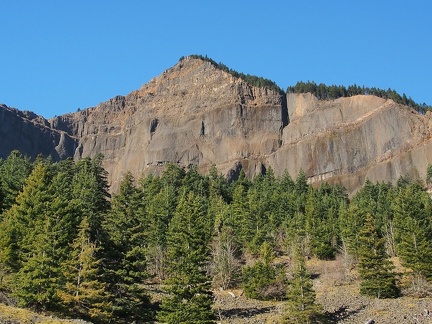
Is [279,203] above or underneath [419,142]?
underneath

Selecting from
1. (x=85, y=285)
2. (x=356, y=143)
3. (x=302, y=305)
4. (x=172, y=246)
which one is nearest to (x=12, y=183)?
(x=172, y=246)

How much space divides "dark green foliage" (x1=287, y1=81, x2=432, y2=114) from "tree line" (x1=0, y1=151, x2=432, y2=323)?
60248 millimetres

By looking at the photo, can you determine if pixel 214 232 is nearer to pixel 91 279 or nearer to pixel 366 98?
pixel 91 279

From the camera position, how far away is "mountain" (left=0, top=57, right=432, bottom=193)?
444 ft

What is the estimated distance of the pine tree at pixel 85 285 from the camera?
4064 cm

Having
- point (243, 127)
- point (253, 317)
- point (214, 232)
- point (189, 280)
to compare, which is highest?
point (243, 127)

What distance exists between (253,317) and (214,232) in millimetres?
26165

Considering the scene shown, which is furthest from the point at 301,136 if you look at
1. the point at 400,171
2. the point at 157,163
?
the point at 157,163

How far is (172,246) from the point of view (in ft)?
179

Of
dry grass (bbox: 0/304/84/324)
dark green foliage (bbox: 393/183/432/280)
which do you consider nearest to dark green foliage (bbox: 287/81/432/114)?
dark green foliage (bbox: 393/183/432/280)

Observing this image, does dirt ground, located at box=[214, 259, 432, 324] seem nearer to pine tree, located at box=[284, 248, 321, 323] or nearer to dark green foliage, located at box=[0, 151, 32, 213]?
pine tree, located at box=[284, 248, 321, 323]

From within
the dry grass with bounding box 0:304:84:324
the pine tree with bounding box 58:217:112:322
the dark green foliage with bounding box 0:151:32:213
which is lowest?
the dry grass with bounding box 0:304:84:324

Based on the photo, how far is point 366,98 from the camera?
484 feet

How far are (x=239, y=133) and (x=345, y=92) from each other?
3466 cm
